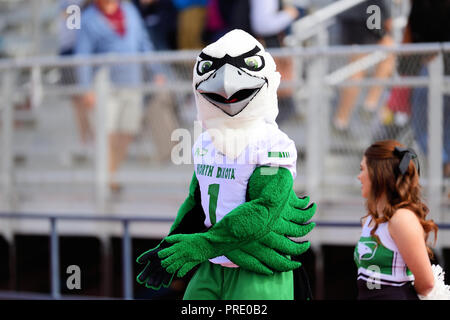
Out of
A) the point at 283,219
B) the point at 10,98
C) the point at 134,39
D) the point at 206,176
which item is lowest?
the point at 283,219

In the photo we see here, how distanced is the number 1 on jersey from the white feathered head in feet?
0.84

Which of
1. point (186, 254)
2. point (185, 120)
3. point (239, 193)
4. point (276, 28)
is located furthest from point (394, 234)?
point (276, 28)

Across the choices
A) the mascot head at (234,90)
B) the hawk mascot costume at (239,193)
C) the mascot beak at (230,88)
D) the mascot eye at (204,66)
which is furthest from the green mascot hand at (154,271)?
the mascot eye at (204,66)

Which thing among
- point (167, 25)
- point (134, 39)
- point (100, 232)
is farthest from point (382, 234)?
point (167, 25)

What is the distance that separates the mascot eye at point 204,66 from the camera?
287 centimetres

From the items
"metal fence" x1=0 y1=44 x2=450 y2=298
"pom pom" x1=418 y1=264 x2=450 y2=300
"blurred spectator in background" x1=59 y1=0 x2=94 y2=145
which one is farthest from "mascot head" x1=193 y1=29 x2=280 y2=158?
"blurred spectator in background" x1=59 y1=0 x2=94 y2=145

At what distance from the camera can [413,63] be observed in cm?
569

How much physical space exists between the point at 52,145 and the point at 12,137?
1.30 ft

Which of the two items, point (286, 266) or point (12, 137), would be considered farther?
point (12, 137)

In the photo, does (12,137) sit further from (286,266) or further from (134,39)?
(286,266)

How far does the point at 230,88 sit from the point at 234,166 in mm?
326

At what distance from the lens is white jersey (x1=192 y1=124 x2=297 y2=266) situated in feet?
9.20

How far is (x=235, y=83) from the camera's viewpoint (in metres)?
2.76
